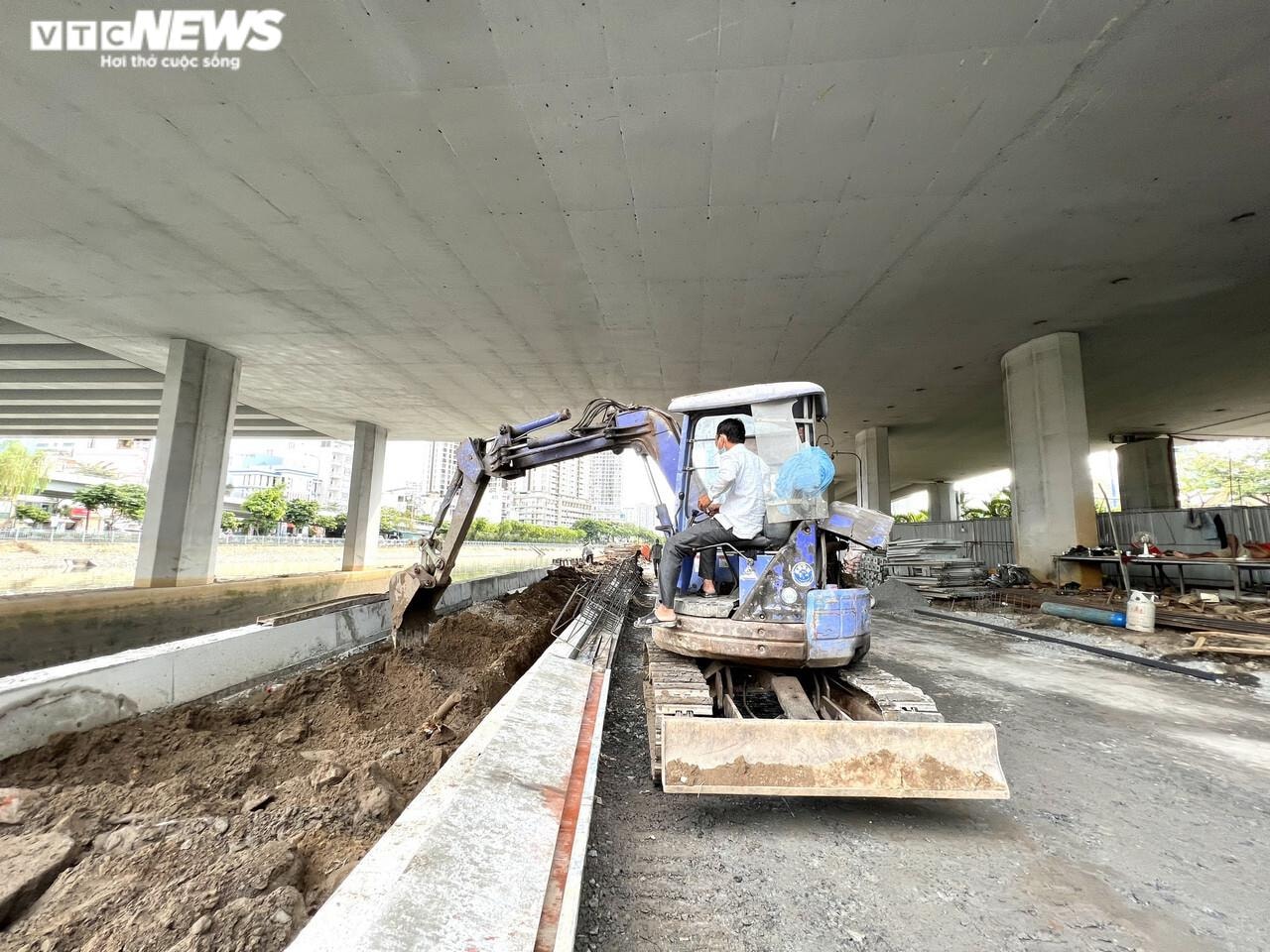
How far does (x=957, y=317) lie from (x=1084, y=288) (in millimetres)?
1981

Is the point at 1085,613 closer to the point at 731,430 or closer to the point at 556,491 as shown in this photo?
the point at 731,430

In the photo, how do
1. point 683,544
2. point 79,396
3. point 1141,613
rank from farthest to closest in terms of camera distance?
point 79,396, point 1141,613, point 683,544

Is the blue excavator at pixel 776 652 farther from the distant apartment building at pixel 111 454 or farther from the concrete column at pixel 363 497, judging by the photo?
the distant apartment building at pixel 111 454

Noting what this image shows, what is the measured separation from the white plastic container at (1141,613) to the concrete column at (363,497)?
23.2 m

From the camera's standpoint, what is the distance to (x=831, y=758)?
8.95 ft

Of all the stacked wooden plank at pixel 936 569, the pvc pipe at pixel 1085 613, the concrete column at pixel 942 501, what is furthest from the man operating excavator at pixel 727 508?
the concrete column at pixel 942 501

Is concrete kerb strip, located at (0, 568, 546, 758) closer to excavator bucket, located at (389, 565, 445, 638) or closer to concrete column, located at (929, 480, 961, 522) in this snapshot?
excavator bucket, located at (389, 565, 445, 638)

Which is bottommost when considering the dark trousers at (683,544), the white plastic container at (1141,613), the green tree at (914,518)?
the white plastic container at (1141,613)

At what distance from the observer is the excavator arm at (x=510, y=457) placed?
17.1ft

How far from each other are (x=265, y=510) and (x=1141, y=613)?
191ft

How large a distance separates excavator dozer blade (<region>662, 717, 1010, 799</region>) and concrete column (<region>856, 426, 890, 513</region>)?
1904 cm

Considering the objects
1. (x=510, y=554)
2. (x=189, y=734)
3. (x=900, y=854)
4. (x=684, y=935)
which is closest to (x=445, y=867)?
(x=684, y=935)

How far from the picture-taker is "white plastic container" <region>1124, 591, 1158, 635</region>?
25.9 feet

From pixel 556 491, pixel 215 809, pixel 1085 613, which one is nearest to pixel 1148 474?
pixel 1085 613
